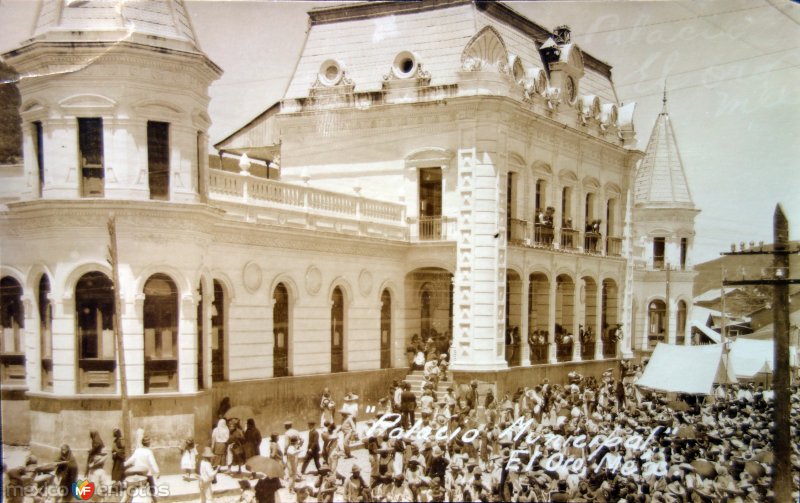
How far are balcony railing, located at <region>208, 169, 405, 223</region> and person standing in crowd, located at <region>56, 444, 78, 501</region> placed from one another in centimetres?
496

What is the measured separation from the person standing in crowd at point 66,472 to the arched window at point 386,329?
23.7 feet

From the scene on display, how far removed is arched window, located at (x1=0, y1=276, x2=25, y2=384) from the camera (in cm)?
1101

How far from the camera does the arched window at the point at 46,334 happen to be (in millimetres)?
10906

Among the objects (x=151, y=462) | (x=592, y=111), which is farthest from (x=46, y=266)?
(x=592, y=111)

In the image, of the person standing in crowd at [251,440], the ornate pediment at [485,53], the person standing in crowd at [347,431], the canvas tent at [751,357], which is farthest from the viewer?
the ornate pediment at [485,53]

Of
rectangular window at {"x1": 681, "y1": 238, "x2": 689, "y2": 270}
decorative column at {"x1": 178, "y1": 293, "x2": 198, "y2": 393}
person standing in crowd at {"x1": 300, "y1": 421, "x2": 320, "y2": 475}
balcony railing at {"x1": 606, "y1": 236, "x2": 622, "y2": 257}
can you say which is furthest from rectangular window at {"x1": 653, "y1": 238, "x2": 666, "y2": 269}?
decorative column at {"x1": 178, "y1": 293, "x2": 198, "y2": 393}

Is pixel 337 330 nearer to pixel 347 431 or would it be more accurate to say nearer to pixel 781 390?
pixel 347 431

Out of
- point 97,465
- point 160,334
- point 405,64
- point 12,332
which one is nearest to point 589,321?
point 405,64

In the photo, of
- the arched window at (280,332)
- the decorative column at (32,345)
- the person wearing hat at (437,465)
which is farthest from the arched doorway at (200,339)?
the person wearing hat at (437,465)

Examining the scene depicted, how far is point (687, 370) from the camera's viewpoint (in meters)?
16.9

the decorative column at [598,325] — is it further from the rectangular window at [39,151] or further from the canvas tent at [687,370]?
the rectangular window at [39,151]

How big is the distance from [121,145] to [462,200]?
926 centimetres

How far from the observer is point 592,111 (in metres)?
22.0

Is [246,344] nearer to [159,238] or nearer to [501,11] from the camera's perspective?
[159,238]
